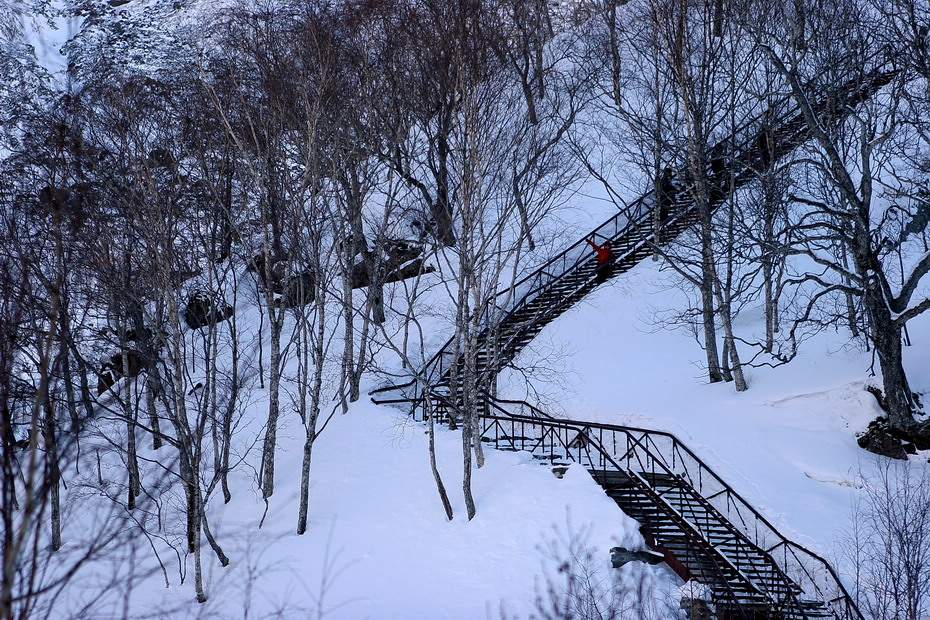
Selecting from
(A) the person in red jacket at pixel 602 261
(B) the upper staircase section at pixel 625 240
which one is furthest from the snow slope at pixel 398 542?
(A) the person in red jacket at pixel 602 261

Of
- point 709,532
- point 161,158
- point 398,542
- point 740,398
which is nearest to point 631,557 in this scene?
point 709,532

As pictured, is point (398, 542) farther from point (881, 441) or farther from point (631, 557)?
point (881, 441)

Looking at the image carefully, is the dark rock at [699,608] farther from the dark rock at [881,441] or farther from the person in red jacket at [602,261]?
the person in red jacket at [602,261]

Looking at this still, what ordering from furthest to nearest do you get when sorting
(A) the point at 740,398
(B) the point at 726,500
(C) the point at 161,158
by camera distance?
(C) the point at 161,158
(A) the point at 740,398
(B) the point at 726,500

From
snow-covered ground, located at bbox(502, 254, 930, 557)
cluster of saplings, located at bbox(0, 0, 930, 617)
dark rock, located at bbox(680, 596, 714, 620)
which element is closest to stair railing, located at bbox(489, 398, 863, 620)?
snow-covered ground, located at bbox(502, 254, 930, 557)

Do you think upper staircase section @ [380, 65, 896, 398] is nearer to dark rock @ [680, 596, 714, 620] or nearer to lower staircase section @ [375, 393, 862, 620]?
lower staircase section @ [375, 393, 862, 620]

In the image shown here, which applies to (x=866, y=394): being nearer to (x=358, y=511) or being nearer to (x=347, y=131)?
(x=358, y=511)

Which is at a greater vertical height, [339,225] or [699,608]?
[339,225]
